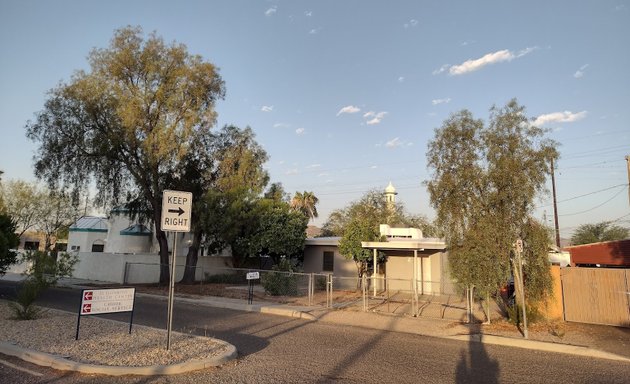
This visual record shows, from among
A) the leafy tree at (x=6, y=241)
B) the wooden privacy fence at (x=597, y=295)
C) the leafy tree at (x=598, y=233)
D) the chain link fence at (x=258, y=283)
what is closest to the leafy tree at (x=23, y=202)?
the chain link fence at (x=258, y=283)

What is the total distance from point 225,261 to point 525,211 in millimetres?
23515

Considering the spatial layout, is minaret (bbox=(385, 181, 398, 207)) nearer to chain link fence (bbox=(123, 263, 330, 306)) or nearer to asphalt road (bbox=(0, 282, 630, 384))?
chain link fence (bbox=(123, 263, 330, 306))

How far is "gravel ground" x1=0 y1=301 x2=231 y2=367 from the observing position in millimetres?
7359

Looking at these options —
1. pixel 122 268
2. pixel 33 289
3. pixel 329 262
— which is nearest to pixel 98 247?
pixel 122 268

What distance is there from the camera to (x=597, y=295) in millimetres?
14172

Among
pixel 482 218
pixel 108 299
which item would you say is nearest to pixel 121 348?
pixel 108 299

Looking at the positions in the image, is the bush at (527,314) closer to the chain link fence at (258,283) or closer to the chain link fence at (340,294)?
the chain link fence at (340,294)

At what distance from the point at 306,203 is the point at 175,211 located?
155ft

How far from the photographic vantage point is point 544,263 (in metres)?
13.3

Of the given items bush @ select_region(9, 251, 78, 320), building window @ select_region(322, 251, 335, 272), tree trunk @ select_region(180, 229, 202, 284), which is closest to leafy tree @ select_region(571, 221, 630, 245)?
building window @ select_region(322, 251, 335, 272)

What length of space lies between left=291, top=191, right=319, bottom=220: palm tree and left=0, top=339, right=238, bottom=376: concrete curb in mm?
46906

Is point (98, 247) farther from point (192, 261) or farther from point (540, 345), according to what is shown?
point (540, 345)

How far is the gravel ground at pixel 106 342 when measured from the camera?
7359mm

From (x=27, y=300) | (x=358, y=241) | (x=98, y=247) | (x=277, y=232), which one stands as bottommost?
(x=27, y=300)
